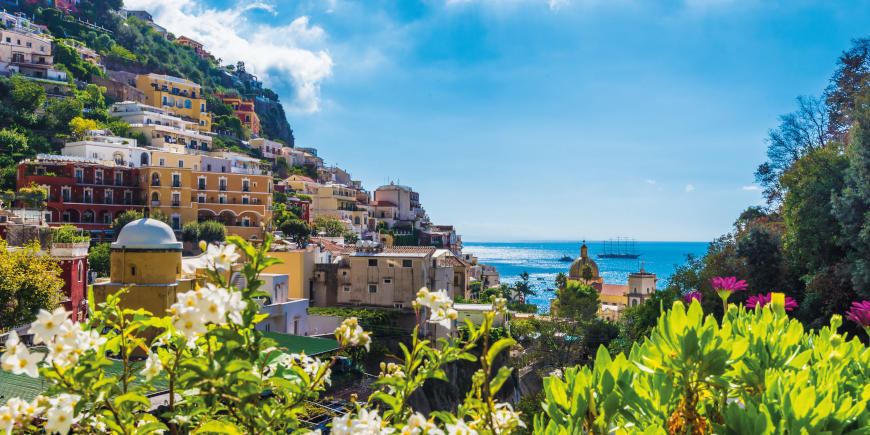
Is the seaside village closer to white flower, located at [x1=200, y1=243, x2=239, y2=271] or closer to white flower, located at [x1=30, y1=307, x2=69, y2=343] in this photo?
white flower, located at [x1=200, y1=243, x2=239, y2=271]

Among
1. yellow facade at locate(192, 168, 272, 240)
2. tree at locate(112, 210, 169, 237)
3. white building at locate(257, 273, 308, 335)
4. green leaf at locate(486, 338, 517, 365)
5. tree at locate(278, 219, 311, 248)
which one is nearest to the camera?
green leaf at locate(486, 338, 517, 365)

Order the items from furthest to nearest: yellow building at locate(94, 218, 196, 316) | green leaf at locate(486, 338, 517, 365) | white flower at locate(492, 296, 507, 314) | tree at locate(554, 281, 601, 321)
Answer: tree at locate(554, 281, 601, 321) < yellow building at locate(94, 218, 196, 316) < white flower at locate(492, 296, 507, 314) < green leaf at locate(486, 338, 517, 365)

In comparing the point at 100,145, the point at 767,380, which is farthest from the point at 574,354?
the point at 100,145

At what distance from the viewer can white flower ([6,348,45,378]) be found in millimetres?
1688

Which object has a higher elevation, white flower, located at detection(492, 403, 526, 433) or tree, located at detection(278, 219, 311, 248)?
tree, located at detection(278, 219, 311, 248)

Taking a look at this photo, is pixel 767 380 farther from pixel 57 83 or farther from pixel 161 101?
pixel 161 101

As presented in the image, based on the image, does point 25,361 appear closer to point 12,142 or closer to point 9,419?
point 9,419

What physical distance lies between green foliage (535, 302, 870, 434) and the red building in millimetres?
44297

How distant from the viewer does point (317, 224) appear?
54906 mm

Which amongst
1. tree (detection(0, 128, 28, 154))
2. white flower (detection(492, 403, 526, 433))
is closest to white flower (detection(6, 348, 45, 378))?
white flower (detection(492, 403, 526, 433))

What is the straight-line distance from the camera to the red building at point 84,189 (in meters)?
38.9

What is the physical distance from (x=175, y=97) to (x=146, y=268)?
6215 centimetres

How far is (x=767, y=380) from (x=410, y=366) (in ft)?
4.19

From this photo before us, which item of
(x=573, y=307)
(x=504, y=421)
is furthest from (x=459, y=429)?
(x=573, y=307)
